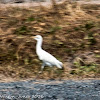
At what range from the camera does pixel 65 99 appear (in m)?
8.73

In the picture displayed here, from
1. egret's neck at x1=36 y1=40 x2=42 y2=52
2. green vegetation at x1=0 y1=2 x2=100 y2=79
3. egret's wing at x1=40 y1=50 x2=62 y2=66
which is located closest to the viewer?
egret's wing at x1=40 y1=50 x2=62 y2=66

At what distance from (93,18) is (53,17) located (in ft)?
3.18

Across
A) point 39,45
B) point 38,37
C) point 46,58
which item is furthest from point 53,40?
point 46,58

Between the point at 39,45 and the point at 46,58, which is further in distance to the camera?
the point at 39,45

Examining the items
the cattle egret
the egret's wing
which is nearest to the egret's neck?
the cattle egret

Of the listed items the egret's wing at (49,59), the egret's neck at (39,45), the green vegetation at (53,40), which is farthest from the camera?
the green vegetation at (53,40)

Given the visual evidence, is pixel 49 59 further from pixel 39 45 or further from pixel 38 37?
pixel 38 37

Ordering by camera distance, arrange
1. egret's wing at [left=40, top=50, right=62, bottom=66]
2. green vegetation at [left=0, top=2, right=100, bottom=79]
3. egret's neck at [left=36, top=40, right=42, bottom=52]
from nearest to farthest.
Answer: egret's wing at [left=40, top=50, right=62, bottom=66] → egret's neck at [left=36, top=40, right=42, bottom=52] → green vegetation at [left=0, top=2, right=100, bottom=79]

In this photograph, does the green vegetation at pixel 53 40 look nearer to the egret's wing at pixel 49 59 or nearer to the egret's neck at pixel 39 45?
the egret's wing at pixel 49 59

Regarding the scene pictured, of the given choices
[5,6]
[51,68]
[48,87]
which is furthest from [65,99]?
[5,6]

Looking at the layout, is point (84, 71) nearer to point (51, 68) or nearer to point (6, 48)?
point (51, 68)

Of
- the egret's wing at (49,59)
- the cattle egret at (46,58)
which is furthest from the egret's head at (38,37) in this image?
the egret's wing at (49,59)

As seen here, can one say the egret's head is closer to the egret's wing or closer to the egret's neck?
the egret's neck

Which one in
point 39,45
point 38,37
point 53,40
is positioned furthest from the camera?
point 53,40
